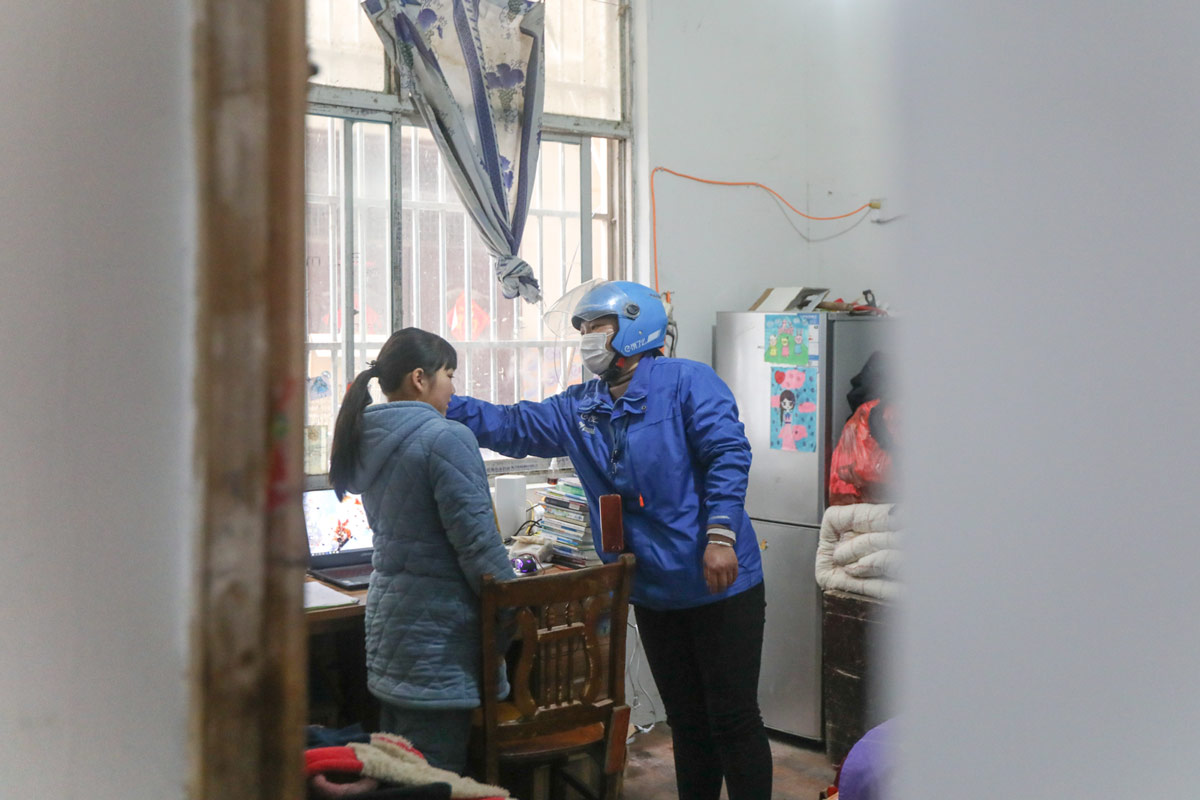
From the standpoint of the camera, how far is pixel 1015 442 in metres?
0.35

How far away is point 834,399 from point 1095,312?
10.6ft

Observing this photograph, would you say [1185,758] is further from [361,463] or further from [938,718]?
[361,463]

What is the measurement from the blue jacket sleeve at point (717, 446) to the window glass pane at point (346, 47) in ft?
5.38

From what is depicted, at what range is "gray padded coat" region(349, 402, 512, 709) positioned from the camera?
2.09 meters

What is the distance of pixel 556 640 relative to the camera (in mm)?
2268

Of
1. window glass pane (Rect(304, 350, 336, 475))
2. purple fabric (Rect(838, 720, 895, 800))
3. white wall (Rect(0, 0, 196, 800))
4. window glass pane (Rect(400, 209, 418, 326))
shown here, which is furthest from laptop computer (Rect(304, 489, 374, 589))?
white wall (Rect(0, 0, 196, 800))

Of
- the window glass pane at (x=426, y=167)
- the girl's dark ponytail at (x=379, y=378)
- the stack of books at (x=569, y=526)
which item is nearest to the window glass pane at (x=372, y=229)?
the window glass pane at (x=426, y=167)

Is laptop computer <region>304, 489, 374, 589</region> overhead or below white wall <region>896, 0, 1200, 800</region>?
below

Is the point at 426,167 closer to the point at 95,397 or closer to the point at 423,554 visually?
the point at 423,554

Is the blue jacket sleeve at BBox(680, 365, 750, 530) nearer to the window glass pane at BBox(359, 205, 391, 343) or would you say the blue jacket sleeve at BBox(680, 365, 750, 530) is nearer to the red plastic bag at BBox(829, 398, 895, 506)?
the red plastic bag at BBox(829, 398, 895, 506)

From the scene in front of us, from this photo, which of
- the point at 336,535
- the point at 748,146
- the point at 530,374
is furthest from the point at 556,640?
the point at 748,146

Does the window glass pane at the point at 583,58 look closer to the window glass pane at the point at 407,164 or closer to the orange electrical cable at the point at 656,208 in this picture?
the orange electrical cable at the point at 656,208

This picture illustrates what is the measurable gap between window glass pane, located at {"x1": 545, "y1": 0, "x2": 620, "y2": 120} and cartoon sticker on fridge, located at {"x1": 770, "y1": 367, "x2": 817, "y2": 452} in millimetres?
1215

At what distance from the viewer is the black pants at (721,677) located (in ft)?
7.53
